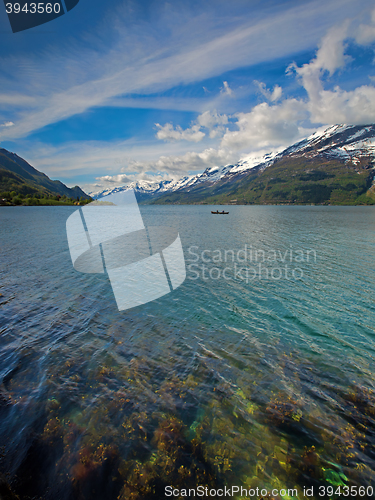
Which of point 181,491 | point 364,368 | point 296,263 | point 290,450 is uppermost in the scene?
point 181,491

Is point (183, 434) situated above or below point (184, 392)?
above

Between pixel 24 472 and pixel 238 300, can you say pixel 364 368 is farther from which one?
pixel 24 472

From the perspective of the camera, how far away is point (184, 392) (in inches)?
454

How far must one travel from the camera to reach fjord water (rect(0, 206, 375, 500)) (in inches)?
320

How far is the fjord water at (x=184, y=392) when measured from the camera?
8117 millimetres

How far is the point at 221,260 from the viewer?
3769 centimetres

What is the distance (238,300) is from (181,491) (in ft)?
53.3

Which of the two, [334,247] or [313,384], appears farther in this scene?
[334,247]

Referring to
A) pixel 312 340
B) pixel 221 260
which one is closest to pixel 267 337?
pixel 312 340

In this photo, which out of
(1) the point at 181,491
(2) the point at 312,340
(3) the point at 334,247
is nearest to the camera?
(1) the point at 181,491

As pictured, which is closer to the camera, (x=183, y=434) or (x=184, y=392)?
(x=183, y=434)

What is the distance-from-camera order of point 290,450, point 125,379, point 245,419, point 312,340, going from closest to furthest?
point 290,450 → point 245,419 → point 125,379 → point 312,340

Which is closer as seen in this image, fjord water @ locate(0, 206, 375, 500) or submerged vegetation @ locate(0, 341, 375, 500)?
submerged vegetation @ locate(0, 341, 375, 500)

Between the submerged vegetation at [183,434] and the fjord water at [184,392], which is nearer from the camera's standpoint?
the submerged vegetation at [183,434]
